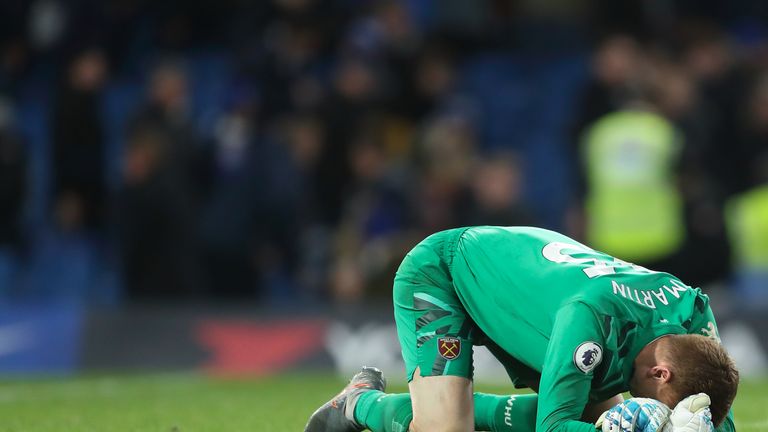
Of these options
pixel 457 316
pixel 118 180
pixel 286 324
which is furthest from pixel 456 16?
pixel 457 316

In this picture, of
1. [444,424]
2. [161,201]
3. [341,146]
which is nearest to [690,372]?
[444,424]

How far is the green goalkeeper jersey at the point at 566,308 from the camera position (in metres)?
5.25

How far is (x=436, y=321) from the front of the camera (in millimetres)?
6168

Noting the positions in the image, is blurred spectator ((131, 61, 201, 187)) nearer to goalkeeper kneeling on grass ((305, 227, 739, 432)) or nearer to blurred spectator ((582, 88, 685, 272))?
blurred spectator ((582, 88, 685, 272))

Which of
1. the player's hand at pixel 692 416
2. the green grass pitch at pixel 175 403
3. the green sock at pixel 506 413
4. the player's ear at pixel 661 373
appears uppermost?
the player's ear at pixel 661 373

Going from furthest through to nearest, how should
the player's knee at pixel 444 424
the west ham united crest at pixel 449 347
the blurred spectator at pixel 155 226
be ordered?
1. the blurred spectator at pixel 155 226
2. the west ham united crest at pixel 449 347
3. the player's knee at pixel 444 424

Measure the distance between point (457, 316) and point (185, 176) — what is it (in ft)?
23.1

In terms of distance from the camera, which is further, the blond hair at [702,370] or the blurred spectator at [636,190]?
the blurred spectator at [636,190]

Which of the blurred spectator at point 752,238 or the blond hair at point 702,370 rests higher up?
the blond hair at point 702,370

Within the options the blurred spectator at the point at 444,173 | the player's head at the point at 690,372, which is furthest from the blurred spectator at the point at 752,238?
the player's head at the point at 690,372

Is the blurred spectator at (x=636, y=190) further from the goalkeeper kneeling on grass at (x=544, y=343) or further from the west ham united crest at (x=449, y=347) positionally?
the west ham united crest at (x=449, y=347)

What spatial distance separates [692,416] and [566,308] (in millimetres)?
640

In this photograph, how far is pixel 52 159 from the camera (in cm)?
1405

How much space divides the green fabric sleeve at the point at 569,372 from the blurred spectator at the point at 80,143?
358 inches
